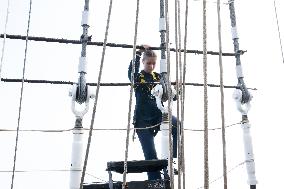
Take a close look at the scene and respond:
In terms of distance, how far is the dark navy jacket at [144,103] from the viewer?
12.9ft

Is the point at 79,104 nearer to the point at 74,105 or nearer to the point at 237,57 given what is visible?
the point at 74,105

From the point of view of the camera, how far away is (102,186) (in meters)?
2.37

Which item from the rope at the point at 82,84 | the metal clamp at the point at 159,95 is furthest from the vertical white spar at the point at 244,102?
the rope at the point at 82,84

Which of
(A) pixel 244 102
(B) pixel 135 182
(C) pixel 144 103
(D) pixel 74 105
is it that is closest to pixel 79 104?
(D) pixel 74 105

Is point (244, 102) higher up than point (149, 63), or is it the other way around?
point (149, 63)

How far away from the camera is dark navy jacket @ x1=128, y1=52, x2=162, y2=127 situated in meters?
3.92

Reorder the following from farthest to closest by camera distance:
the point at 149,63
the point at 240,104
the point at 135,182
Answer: the point at 149,63 → the point at 240,104 → the point at 135,182

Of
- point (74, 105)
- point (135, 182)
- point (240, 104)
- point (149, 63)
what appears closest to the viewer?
point (135, 182)

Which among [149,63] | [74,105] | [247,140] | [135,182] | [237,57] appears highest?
[237,57]

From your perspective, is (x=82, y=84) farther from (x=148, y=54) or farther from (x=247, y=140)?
(x=247, y=140)

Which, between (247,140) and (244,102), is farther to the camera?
(244,102)

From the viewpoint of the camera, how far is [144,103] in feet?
13.1

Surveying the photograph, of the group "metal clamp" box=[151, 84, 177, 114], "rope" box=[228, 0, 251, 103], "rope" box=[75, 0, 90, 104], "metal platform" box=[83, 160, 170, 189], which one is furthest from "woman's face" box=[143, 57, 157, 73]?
"metal platform" box=[83, 160, 170, 189]

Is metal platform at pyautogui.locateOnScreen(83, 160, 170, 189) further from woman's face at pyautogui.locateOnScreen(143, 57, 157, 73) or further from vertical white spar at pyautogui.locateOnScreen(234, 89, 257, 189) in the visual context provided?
woman's face at pyautogui.locateOnScreen(143, 57, 157, 73)
